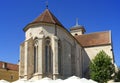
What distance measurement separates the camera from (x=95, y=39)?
175 ft

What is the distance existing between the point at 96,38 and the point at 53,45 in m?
19.4

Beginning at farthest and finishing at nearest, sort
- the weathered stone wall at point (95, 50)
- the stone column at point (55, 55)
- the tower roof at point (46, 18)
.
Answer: the weathered stone wall at point (95, 50) → the tower roof at point (46, 18) → the stone column at point (55, 55)

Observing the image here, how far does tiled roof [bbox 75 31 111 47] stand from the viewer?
51.5 meters

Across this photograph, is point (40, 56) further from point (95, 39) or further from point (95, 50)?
point (95, 39)

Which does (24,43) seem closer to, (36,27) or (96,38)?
(36,27)

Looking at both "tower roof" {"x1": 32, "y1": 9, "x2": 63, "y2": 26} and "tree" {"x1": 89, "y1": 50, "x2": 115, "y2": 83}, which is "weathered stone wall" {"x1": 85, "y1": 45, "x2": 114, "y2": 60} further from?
"tower roof" {"x1": 32, "y1": 9, "x2": 63, "y2": 26}

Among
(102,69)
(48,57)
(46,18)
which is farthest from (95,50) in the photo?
(48,57)

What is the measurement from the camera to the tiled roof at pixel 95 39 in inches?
2028

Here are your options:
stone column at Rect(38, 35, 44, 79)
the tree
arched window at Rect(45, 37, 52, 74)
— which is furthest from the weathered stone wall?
stone column at Rect(38, 35, 44, 79)

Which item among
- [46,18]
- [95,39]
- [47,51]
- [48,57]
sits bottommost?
[48,57]

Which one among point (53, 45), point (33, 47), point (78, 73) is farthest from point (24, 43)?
point (78, 73)

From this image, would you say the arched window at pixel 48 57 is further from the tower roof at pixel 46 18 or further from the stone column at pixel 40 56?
the tower roof at pixel 46 18

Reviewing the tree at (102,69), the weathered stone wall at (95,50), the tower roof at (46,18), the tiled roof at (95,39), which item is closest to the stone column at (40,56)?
the tower roof at (46,18)

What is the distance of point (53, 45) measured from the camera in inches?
1420
